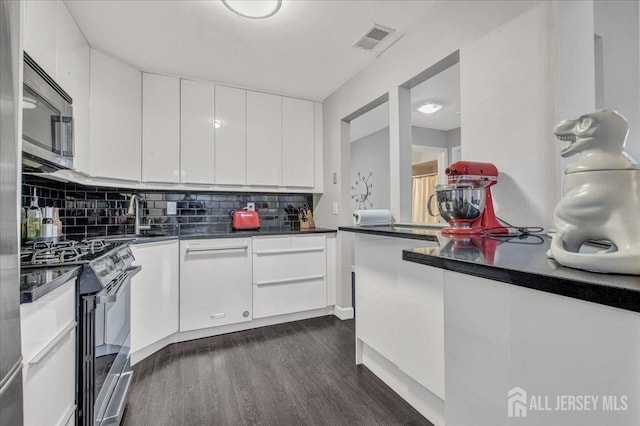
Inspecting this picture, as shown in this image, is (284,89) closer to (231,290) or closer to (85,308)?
(231,290)

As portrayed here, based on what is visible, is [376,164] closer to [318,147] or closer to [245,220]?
[318,147]

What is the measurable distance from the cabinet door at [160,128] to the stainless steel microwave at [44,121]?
34.5 inches

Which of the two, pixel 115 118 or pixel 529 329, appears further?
pixel 115 118

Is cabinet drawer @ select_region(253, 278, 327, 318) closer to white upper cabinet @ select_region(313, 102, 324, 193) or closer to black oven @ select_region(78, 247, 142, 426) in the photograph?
white upper cabinet @ select_region(313, 102, 324, 193)

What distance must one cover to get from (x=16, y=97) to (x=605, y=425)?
1.42 metres

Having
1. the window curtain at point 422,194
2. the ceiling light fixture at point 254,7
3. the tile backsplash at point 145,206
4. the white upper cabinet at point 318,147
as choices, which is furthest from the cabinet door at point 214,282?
the window curtain at point 422,194

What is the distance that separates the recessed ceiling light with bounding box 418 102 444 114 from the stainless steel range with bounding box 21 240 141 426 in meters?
3.46

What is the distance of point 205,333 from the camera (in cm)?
254

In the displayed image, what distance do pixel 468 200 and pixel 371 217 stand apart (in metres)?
0.88

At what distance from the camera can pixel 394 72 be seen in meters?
2.21

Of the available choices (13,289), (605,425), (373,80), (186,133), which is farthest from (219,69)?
(605,425)

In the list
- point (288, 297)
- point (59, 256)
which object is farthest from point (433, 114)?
point (59, 256)

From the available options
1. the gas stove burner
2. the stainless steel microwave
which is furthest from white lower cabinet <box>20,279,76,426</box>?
the stainless steel microwave

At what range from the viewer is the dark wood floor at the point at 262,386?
153cm
